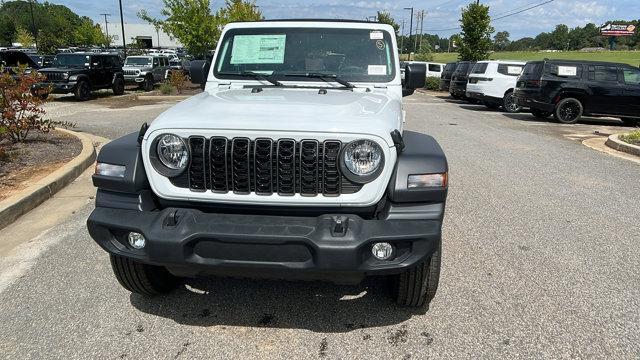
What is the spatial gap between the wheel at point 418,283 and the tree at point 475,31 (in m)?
29.4

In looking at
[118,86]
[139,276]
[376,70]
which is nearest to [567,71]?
[376,70]

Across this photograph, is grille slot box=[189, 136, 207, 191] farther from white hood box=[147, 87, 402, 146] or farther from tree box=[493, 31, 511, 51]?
A: tree box=[493, 31, 511, 51]

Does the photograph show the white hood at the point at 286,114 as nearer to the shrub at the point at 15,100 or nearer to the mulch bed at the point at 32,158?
the mulch bed at the point at 32,158

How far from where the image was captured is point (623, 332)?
2990mm

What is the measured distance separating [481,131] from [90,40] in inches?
2880

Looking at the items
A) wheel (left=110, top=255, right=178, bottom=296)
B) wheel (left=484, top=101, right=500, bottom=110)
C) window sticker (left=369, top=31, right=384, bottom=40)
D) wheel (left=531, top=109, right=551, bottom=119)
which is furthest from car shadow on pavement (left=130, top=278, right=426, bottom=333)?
wheel (left=484, top=101, right=500, bottom=110)

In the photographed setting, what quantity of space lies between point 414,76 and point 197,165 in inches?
89.7

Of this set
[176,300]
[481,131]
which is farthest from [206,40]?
[176,300]

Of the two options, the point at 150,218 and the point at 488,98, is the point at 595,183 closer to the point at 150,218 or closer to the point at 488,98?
the point at 150,218

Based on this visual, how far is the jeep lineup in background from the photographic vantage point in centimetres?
252

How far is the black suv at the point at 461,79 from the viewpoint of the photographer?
20219mm

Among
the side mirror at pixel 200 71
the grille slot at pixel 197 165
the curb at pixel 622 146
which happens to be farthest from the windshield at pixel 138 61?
the grille slot at pixel 197 165

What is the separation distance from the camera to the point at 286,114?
276 cm

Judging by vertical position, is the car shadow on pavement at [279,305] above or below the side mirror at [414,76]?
below
